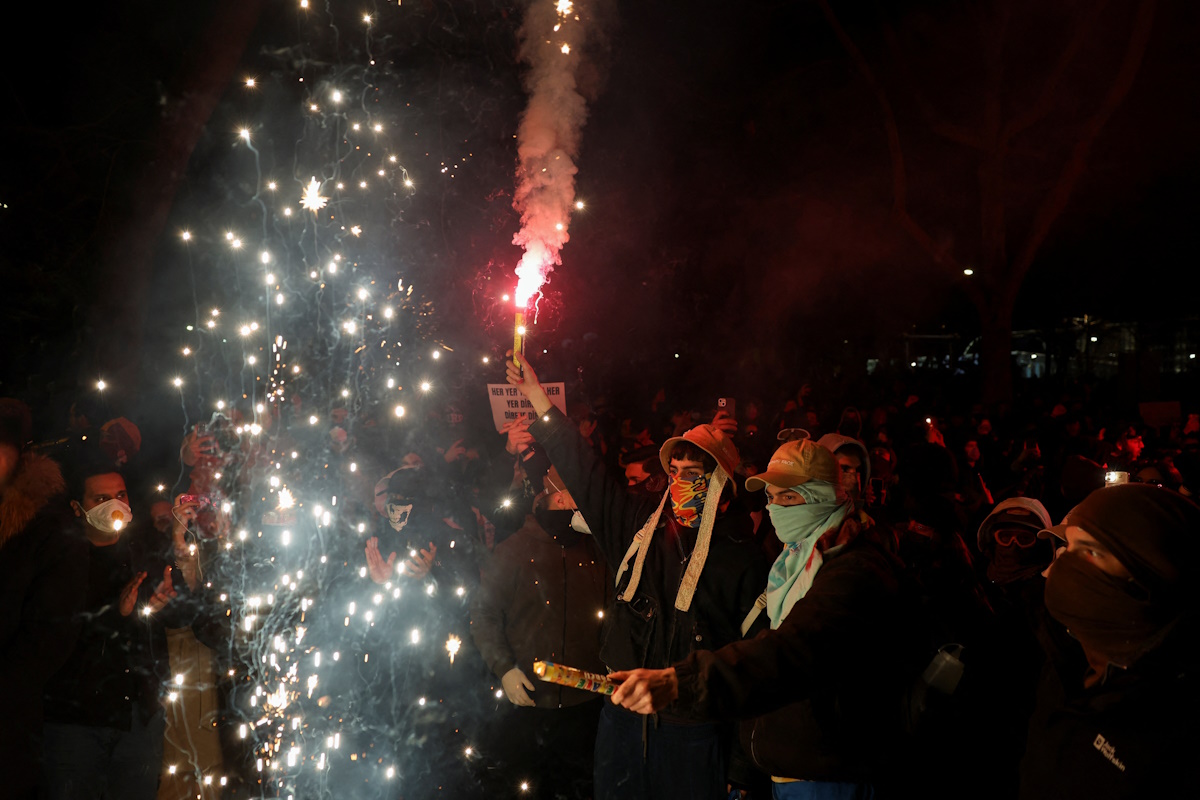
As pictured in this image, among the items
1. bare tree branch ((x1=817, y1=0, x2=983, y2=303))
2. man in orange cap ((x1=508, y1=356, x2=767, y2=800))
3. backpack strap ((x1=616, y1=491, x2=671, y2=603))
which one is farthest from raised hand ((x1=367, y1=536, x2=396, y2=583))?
bare tree branch ((x1=817, y1=0, x2=983, y2=303))

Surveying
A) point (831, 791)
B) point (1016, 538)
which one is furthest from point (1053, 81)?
point (831, 791)

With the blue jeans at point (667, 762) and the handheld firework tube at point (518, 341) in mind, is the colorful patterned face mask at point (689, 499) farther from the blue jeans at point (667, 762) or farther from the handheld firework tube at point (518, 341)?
the handheld firework tube at point (518, 341)

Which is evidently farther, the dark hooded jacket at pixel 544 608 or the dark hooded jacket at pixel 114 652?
Result: the dark hooded jacket at pixel 544 608

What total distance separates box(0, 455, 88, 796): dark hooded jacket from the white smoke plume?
3.42 meters

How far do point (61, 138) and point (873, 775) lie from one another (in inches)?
440

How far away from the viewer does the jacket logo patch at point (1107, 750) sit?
6.63ft

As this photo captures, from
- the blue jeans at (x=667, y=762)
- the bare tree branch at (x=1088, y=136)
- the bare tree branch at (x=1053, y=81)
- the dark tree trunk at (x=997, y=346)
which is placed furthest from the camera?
the dark tree trunk at (x=997, y=346)

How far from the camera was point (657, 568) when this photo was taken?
3508 millimetres

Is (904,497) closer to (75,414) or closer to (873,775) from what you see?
(873,775)

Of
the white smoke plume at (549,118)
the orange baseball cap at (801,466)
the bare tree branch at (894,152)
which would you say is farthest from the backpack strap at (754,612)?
the bare tree branch at (894,152)

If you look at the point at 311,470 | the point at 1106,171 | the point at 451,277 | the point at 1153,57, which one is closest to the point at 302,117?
the point at 311,470

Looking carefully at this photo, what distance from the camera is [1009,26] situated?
18.5 m

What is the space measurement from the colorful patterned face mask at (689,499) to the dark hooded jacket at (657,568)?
0.15 feet

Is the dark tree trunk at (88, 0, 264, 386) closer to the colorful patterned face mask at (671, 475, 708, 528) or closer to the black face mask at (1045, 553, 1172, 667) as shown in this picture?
the colorful patterned face mask at (671, 475, 708, 528)
